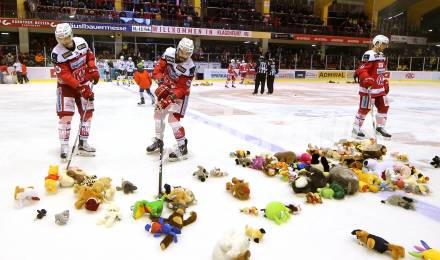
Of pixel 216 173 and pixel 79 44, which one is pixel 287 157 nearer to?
pixel 216 173

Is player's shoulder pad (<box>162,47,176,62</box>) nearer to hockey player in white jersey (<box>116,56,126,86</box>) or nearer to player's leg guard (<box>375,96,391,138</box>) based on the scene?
player's leg guard (<box>375,96,391,138</box>)

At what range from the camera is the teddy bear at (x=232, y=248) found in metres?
2.09

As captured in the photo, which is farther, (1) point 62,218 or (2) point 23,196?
(2) point 23,196

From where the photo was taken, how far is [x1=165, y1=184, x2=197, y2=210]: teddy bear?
2.88 meters

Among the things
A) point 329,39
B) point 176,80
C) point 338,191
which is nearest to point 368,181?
point 338,191

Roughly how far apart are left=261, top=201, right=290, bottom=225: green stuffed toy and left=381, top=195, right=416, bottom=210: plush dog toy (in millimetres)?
998

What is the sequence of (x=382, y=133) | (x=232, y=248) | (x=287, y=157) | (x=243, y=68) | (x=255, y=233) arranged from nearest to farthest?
(x=232, y=248) < (x=255, y=233) < (x=287, y=157) < (x=382, y=133) < (x=243, y=68)

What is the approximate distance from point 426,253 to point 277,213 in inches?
38.9

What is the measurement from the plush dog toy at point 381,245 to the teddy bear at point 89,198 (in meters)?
1.97

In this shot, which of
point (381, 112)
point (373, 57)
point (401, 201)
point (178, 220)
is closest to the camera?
point (178, 220)

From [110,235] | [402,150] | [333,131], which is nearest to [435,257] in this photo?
[110,235]

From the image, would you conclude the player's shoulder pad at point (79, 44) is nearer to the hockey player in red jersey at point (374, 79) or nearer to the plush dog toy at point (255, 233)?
the plush dog toy at point (255, 233)

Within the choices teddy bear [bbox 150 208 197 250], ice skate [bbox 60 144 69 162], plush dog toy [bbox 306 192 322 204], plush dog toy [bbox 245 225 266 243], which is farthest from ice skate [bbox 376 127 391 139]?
ice skate [bbox 60 144 69 162]

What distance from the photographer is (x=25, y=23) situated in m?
20.3
